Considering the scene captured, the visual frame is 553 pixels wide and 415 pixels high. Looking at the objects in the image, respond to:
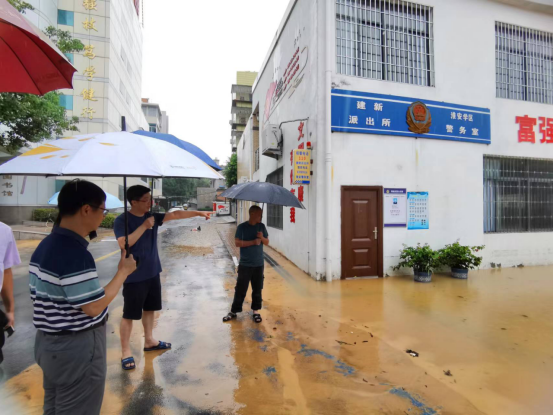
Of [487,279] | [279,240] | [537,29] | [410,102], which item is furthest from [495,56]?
[279,240]

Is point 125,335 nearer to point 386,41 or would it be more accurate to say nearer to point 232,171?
point 386,41

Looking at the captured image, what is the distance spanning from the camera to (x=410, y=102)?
7402 mm

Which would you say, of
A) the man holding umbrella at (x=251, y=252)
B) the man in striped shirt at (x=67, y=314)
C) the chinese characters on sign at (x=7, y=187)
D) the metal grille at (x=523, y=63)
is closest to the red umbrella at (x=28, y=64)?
the man in striped shirt at (x=67, y=314)

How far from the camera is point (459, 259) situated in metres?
7.16

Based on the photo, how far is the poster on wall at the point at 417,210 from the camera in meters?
7.38

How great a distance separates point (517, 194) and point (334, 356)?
27.0 ft

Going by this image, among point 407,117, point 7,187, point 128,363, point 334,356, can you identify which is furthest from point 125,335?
point 7,187

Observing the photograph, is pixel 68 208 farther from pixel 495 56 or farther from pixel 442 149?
pixel 495 56

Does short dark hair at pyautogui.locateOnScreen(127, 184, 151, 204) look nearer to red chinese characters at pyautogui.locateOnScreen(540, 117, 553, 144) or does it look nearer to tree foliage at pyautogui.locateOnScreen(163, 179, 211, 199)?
red chinese characters at pyautogui.locateOnScreen(540, 117, 553, 144)

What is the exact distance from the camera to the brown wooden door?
695 cm

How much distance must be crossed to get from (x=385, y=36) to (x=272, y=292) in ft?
21.8

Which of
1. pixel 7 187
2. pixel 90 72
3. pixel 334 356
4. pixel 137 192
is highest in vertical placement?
pixel 90 72

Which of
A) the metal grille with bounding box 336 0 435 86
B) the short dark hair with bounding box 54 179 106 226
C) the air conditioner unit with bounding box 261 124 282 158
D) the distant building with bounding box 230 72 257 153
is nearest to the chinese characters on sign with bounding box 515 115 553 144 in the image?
the metal grille with bounding box 336 0 435 86

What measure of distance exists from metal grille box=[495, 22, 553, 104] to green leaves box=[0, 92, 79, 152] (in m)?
13.8
